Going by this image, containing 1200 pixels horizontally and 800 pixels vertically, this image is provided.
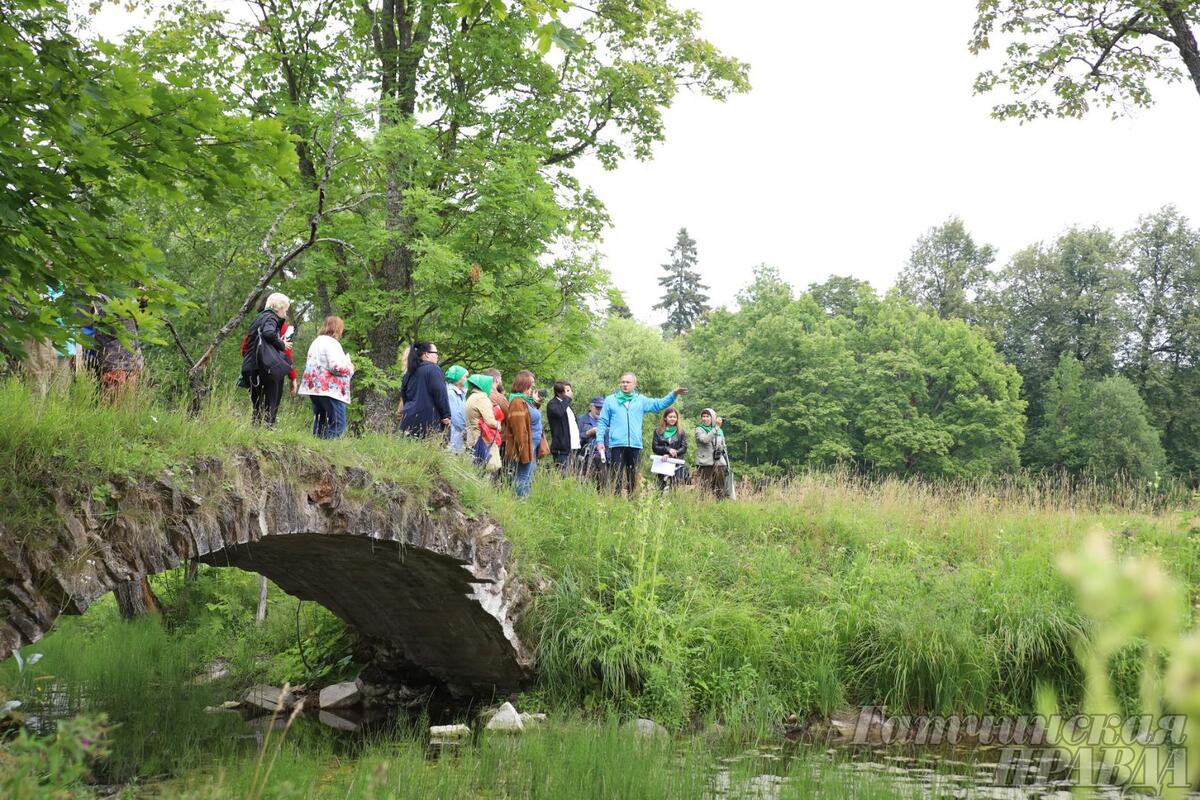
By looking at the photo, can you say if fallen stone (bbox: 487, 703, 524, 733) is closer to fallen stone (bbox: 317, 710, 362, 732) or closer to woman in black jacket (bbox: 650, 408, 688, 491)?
fallen stone (bbox: 317, 710, 362, 732)

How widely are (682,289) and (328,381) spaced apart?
182ft

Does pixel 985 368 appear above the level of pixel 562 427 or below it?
above

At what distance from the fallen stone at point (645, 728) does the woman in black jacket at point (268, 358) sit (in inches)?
157

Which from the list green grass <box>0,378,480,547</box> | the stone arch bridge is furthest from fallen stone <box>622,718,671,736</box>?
green grass <box>0,378,480,547</box>

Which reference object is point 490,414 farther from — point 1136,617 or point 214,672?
point 1136,617

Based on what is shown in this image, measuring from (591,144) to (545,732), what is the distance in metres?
10.7

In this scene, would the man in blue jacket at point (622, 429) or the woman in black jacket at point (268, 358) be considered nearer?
the woman in black jacket at point (268, 358)

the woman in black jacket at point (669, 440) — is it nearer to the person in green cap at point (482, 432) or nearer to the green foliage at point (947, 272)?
the person in green cap at point (482, 432)

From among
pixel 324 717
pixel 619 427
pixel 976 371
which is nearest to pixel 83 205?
pixel 324 717

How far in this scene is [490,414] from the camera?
1020cm

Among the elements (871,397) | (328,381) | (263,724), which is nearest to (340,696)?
(263,724)

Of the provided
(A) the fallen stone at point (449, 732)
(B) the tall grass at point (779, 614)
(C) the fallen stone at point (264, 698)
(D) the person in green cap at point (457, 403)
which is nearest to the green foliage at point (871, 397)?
(B) the tall grass at point (779, 614)

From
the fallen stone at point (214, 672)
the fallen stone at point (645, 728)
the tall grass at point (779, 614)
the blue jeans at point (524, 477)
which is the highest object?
the blue jeans at point (524, 477)

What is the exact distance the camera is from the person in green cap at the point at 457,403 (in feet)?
34.0
